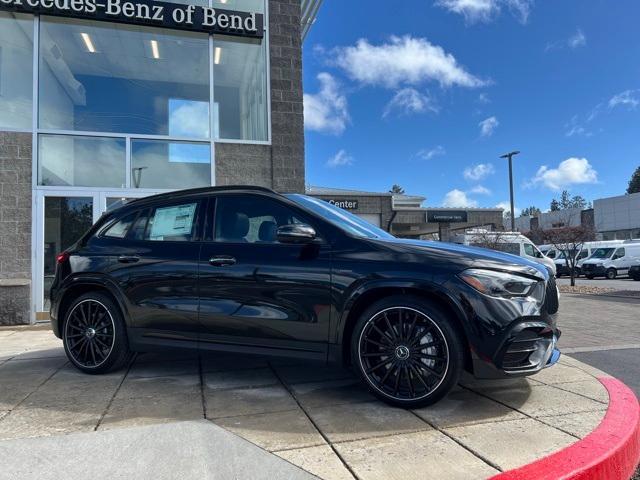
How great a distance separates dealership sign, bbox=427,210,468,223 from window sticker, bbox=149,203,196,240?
22.6 m

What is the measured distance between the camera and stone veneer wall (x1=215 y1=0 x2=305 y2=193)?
9750 mm

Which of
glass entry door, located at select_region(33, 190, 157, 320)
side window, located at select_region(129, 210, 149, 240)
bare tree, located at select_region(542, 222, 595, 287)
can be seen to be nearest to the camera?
side window, located at select_region(129, 210, 149, 240)

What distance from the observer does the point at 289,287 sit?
360 cm

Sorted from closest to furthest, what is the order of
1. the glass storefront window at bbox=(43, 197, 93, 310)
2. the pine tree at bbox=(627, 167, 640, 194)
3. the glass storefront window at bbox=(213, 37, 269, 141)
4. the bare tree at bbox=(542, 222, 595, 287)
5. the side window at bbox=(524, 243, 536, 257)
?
the glass storefront window at bbox=(43, 197, 93, 310), the glass storefront window at bbox=(213, 37, 269, 141), the side window at bbox=(524, 243, 536, 257), the bare tree at bbox=(542, 222, 595, 287), the pine tree at bbox=(627, 167, 640, 194)

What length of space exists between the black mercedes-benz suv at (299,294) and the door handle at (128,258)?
0.04ft

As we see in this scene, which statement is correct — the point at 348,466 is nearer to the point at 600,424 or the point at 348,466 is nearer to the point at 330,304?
the point at 330,304

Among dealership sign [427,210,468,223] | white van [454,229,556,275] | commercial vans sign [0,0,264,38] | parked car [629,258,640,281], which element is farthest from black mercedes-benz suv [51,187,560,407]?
parked car [629,258,640,281]

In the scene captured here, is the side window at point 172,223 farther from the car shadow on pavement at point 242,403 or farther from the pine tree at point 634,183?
the pine tree at point 634,183

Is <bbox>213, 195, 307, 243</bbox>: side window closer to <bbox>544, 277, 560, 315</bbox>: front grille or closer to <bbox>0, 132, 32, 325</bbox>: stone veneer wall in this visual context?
<bbox>544, 277, 560, 315</bbox>: front grille

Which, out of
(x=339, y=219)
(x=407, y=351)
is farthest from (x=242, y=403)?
(x=339, y=219)

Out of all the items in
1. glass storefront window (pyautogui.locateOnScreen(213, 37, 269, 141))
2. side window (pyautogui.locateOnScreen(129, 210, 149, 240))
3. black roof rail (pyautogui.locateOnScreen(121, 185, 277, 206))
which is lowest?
side window (pyautogui.locateOnScreen(129, 210, 149, 240))

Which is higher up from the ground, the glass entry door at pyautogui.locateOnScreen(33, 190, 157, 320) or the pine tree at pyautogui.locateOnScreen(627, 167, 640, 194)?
the pine tree at pyautogui.locateOnScreen(627, 167, 640, 194)

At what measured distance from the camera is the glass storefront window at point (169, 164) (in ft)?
30.6

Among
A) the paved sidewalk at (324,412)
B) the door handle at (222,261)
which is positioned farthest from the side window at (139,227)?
the paved sidewalk at (324,412)
